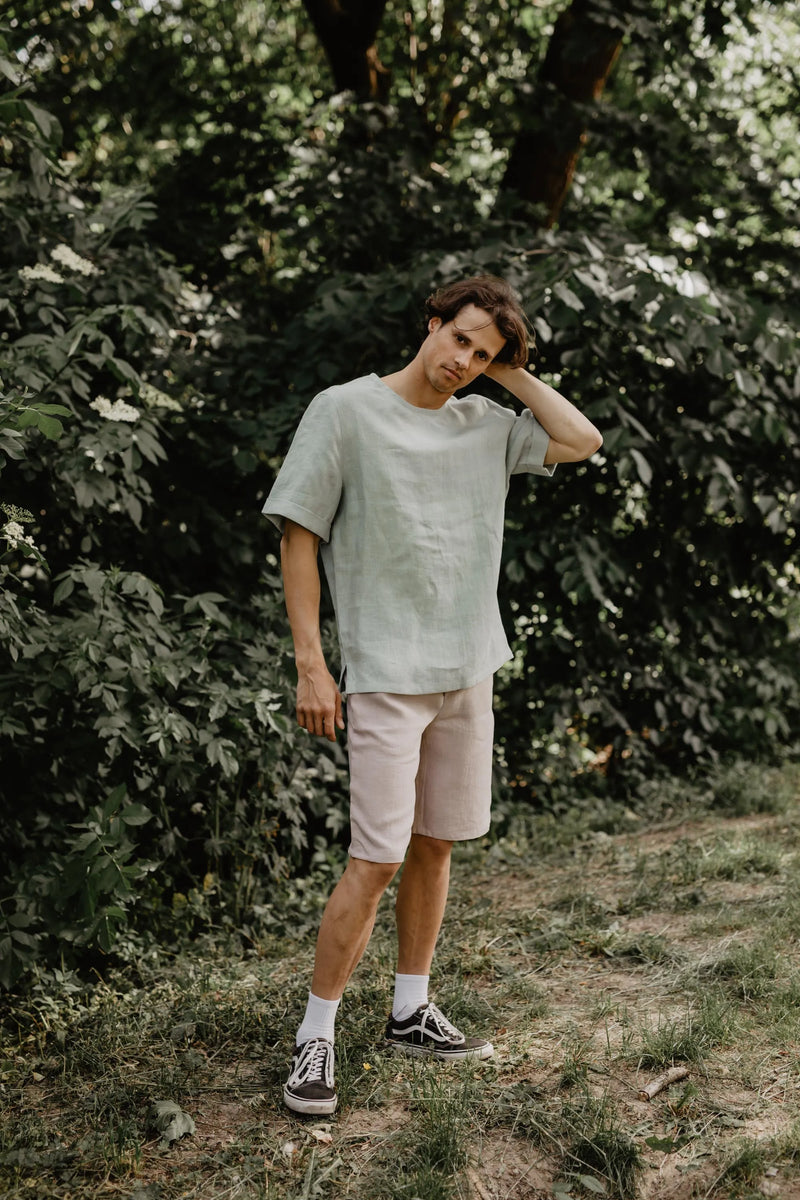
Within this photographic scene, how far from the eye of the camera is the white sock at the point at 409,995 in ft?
8.39

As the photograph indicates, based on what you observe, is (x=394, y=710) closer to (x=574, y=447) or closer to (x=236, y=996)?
(x=574, y=447)

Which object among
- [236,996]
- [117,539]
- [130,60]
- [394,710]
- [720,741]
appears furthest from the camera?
[130,60]

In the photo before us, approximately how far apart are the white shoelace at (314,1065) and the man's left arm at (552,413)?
4.67ft

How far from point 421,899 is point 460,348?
129 centimetres

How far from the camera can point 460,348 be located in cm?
224

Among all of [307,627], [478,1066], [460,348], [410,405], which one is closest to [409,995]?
[478,1066]

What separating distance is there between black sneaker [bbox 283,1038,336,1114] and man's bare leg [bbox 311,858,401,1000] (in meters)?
0.11

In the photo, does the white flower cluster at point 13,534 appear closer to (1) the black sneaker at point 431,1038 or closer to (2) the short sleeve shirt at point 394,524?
(2) the short sleeve shirt at point 394,524

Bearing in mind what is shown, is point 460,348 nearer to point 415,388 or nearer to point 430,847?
point 415,388

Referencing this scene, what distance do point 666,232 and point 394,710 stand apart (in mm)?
4239

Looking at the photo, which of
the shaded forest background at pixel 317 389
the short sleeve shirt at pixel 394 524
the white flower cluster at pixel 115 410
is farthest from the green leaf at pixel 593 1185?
the white flower cluster at pixel 115 410

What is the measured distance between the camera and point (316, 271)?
4.99 metres

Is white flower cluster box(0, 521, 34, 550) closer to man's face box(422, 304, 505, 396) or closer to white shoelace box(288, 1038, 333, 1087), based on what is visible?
man's face box(422, 304, 505, 396)

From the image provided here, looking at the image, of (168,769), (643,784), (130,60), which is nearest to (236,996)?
(168,769)
